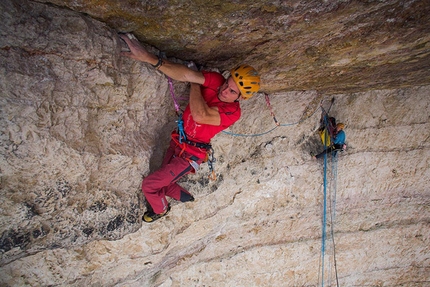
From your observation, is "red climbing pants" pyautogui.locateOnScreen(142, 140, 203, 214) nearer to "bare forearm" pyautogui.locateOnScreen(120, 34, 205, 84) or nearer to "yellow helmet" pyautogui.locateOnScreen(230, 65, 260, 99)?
"bare forearm" pyautogui.locateOnScreen(120, 34, 205, 84)

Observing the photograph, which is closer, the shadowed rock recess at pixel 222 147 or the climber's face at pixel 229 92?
the shadowed rock recess at pixel 222 147

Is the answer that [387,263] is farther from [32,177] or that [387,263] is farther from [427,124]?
[32,177]

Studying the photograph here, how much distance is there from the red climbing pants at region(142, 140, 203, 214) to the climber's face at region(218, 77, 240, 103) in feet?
2.68

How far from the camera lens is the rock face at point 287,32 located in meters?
2.17

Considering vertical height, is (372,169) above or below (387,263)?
above

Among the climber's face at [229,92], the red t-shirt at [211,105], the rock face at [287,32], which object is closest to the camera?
the rock face at [287,32]

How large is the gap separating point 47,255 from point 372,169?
5504 mm

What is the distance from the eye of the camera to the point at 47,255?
344 centimetres

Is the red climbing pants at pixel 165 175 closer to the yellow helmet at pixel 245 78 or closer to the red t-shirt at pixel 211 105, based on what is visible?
the red t-shirt at pixel 211 105

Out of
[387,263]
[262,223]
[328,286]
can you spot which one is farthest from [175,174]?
[387,263]

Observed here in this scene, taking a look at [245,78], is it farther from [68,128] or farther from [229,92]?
[68,128]

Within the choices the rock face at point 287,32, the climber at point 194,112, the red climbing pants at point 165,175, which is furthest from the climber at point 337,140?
the red climbing pants at point 165,175

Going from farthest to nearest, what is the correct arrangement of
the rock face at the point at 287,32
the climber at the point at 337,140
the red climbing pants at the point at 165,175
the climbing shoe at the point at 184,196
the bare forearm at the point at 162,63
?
1. the climber at the point at 337,140
2. the climbing shoe at the point at 184,196
3. the red climbing pants at the point at 165,175
4. the bare forearm at the point at 162,63
5. the rock face at the point at 287,32

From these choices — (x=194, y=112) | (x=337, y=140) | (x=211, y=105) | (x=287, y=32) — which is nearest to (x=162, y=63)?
(x=194, y=112)
